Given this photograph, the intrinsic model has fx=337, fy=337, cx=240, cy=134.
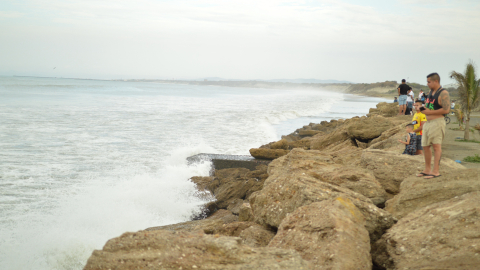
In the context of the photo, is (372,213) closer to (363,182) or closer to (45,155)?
(363,182)

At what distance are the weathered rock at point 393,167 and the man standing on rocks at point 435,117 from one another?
0.29 meters

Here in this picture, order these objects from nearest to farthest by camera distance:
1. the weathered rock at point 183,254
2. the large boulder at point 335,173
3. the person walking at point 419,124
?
1. the weathered rock at point 183,254
2. the large boulder at point 335,173
3. the person walking at point 419,124

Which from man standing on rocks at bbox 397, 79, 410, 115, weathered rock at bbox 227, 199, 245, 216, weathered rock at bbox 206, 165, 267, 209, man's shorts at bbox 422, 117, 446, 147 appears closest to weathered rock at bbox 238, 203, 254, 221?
weathered rock at bbox 227, 199, 245, 216

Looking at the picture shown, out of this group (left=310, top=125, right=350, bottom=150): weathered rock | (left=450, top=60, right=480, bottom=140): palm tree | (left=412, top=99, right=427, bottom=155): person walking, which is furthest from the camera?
(left=450, top=60, right=480, bottom=140): palm tree

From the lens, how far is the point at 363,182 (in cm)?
479

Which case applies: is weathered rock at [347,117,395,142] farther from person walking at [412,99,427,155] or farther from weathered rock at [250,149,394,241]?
weathered rock at [250,149,394,241]

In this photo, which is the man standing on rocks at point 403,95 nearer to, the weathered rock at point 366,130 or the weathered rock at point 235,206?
the weathered rock at point 366,130

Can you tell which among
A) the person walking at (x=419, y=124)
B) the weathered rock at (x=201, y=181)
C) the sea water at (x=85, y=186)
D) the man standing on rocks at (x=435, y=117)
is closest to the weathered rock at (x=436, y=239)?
the man standing on rocks at (x=435, y=117)

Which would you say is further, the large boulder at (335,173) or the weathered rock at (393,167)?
the weathered rock at (393,167)

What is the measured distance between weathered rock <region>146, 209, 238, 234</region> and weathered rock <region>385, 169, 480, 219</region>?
7.80ft

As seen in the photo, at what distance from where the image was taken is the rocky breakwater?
8.73 ft

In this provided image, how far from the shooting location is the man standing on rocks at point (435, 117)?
5047 mm

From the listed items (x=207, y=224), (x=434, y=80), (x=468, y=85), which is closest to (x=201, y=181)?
(x=207, y=224)

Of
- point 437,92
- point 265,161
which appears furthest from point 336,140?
point 437,92
